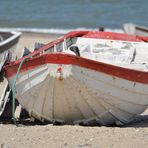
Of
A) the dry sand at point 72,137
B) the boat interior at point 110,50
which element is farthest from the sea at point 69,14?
the dry sand at point 72,137

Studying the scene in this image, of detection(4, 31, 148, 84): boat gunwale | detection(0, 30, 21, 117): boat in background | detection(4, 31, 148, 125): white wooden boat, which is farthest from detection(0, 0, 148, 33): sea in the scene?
detection(4, 31, 148, 84): boat gunwale

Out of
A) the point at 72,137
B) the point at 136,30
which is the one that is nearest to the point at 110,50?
the point at 72,137

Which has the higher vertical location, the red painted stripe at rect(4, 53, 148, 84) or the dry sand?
the red painted stripe at rect(4, 53, 148, 84)

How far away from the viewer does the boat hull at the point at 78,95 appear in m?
7.27

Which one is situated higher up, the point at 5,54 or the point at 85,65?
the point at 85,65

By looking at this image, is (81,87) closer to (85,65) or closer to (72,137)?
(85,65)

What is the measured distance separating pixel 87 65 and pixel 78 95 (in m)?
0.44

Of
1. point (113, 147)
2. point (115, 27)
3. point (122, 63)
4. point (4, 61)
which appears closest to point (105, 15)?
point (115, 27)

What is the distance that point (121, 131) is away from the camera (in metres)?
7.21

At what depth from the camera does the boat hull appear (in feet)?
23.9

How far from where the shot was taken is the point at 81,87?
24.1 ft

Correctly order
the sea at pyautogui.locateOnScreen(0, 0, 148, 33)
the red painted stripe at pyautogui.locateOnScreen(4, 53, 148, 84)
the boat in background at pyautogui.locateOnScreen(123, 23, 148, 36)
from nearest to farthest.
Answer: the red painted stripe at pyautogui.locateOnScreen(4, 53, 148, 84), the boat in background at pyautogui.locateOnScreen(123, 23, 148, 36), the sea at pyautogui.locateOnScreen(0, 0, 148, 33)

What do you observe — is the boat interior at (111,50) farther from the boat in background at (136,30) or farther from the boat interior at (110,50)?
the boat in background at (136,30)

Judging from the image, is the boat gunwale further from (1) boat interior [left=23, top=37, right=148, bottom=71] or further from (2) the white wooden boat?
(1) boat interior [left=23, top=37, right=148, bottom=71]
